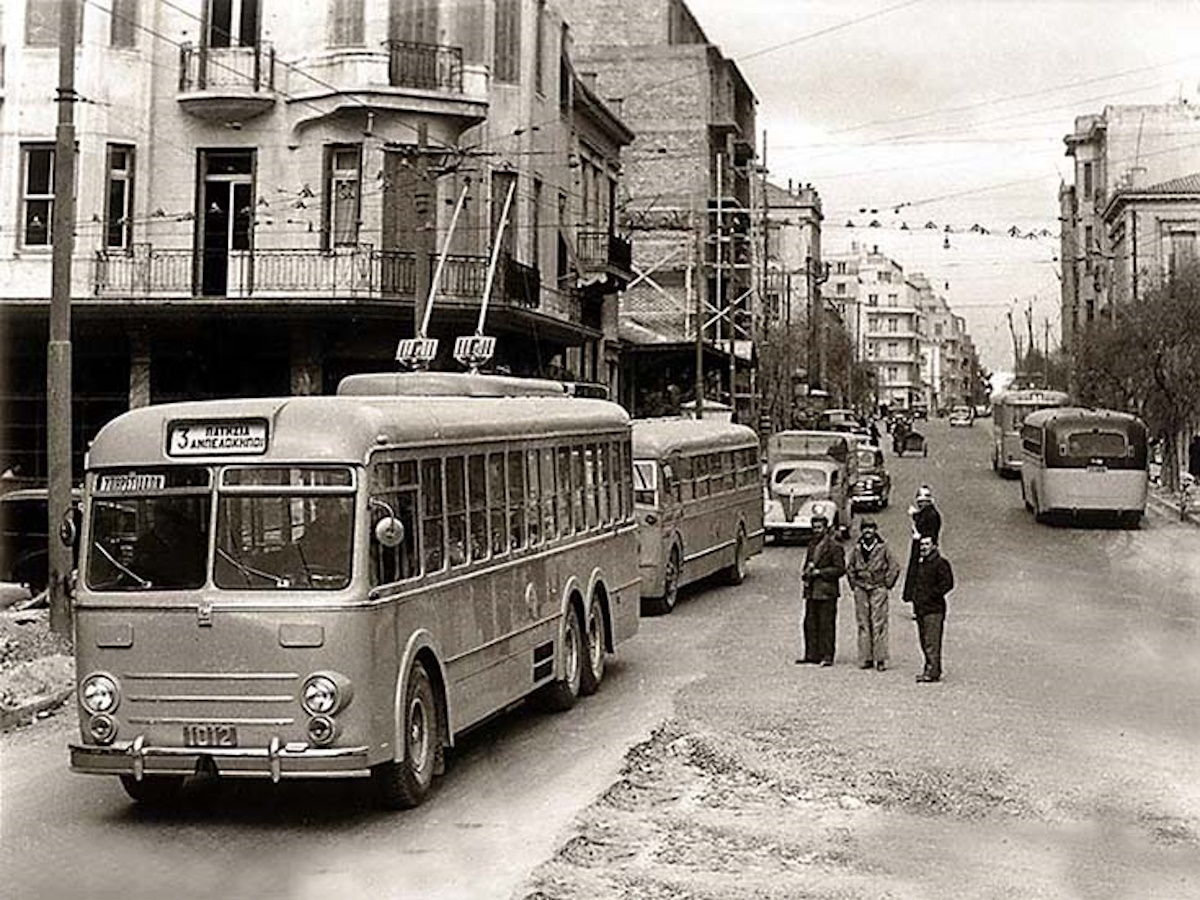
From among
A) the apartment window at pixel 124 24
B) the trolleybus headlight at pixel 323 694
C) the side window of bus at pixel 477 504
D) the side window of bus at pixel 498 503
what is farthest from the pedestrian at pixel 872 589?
the apartment window at pixel 124 24

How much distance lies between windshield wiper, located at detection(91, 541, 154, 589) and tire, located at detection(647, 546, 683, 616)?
1301cm

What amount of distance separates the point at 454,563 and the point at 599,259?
30594mm

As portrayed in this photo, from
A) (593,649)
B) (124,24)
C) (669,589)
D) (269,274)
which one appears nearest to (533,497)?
(593,649)

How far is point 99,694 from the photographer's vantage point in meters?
10.8

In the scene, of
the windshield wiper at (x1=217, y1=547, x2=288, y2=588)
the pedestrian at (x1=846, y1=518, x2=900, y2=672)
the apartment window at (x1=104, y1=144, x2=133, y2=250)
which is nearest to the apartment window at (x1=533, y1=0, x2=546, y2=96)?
the apartment window at (x1=104, y1=144, x2=133, y2=250)

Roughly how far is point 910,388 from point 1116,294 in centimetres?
9074

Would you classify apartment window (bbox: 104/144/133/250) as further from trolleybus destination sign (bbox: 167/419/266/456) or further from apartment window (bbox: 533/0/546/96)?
trolleybus destination sign (bbox: 167/419/266/456)

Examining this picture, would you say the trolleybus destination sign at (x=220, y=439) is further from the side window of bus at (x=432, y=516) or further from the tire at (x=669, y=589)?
the tire at (x=669, y=589)

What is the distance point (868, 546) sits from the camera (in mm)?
18016

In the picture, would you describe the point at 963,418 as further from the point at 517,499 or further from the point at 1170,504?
the point at 517,499

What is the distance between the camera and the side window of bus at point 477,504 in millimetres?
13172

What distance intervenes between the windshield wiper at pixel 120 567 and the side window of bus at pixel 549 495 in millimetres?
4912

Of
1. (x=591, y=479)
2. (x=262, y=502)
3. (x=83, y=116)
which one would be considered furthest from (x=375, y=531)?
→ (x=83, y=116)

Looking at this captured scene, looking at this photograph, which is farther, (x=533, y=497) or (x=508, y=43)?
(x=508, y=43)
